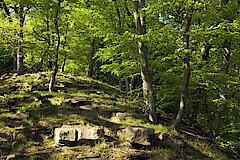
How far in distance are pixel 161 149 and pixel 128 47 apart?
236 inches

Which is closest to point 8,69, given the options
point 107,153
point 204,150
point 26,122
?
point 26,122

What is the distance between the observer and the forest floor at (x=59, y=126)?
5.71 metres

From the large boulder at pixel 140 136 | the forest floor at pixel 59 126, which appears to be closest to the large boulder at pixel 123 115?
the forest floor at pixel 59 126

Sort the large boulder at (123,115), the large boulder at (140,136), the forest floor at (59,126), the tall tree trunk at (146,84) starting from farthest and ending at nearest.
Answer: the tall tree trunk at (146,84)
the large boulder at (123,115)
the large boulder at (140,136)
the forest floor at (59,126)

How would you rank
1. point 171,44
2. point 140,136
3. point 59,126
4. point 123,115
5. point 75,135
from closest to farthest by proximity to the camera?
point 75,135 → point 140,136 → point 59,126 → point 123,115 → point 171,44

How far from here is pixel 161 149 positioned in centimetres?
657

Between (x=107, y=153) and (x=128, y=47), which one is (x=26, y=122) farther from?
(x=128, y=47)

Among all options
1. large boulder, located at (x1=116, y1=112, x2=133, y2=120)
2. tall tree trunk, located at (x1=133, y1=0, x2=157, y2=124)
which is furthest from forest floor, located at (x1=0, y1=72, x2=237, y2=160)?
tall tree trunk, located at (x1=133, y1=0, x2=157, y2=124)

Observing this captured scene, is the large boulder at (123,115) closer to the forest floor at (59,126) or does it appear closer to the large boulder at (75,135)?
the forest floor at (59,126)

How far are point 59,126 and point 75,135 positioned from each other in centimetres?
125

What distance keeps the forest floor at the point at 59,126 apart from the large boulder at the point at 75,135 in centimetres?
19

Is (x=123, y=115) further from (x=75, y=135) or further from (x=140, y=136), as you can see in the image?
(x=75, y=135)

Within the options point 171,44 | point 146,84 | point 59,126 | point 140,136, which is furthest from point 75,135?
point 171,44

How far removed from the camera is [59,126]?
7047 mm
